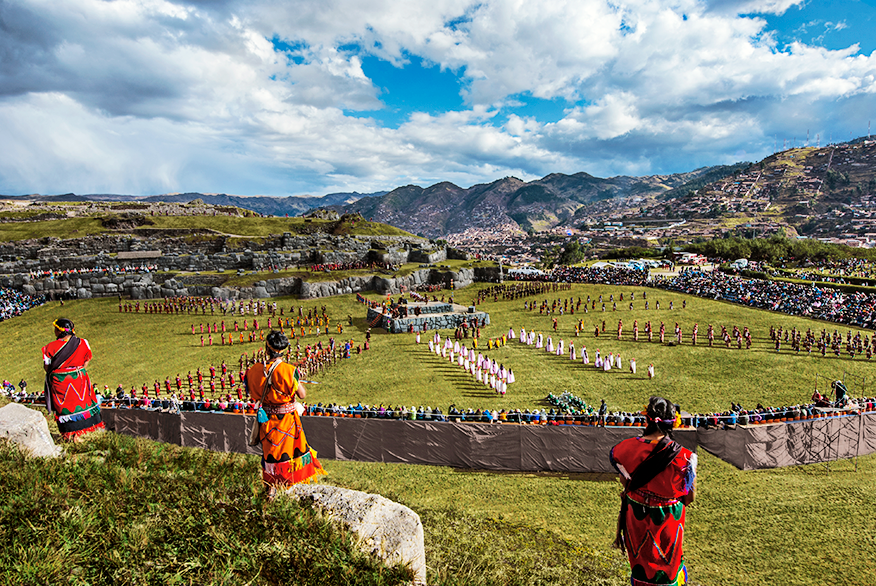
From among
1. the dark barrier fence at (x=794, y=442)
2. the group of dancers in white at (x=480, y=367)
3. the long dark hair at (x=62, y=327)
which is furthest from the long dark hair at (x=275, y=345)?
the group of dancers in white at (x=480, y=367)

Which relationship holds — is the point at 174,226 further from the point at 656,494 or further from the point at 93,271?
the point at 656,494

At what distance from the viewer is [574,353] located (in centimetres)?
2609

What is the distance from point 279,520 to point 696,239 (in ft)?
470

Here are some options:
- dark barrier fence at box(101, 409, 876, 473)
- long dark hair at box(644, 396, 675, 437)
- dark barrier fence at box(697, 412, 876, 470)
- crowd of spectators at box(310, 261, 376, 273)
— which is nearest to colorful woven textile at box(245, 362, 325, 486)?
long dark hair at box(644, 396, 675, 437)

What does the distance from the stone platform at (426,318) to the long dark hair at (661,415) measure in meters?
29.6

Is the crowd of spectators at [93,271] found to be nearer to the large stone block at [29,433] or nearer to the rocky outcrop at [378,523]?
the large stone block at [29,433]

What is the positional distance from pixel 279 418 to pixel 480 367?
59.4 feet

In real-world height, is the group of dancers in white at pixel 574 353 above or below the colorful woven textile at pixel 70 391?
below

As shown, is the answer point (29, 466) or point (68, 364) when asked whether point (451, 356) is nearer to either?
point (68, 364)

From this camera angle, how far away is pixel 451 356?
87.0 ft

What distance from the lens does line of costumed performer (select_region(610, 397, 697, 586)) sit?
4535 mm

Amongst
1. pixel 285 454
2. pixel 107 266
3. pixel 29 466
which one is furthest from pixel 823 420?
pixel 107 266

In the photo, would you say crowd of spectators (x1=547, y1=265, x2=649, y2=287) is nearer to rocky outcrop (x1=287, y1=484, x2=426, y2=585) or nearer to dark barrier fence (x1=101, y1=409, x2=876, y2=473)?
dark barrier fence (x1=101, y1=409, x2=876, y2=473)

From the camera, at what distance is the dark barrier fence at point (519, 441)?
43.2 ft
